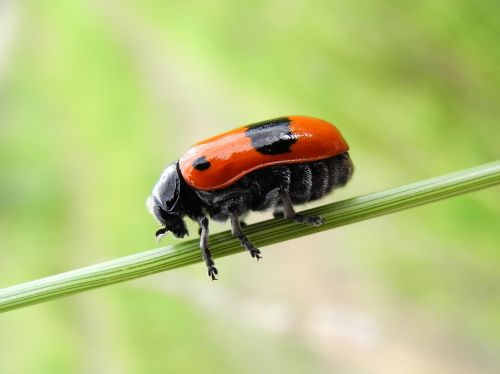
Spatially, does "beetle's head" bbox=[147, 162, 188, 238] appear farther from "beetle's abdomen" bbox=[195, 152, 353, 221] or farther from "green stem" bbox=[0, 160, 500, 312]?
"green stem" bbox=[0, 160, 500, 312]

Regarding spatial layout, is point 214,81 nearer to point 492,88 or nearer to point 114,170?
point 114,170

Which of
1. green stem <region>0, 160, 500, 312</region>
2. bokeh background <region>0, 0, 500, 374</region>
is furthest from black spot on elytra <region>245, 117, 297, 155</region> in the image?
bokeh background <region>0, 0, 500, 374</region>

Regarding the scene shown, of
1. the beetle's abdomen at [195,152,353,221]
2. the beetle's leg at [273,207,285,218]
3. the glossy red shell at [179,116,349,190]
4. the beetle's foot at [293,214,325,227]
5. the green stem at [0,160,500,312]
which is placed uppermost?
the glossy red shell at [179,116,349,190]

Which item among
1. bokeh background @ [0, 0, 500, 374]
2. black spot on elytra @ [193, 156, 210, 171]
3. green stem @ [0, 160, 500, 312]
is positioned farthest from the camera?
bokeh background @ [0, 0, 500, 374]

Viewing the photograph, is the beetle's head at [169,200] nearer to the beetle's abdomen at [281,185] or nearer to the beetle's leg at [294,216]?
the beetle's abdomen at [281,185]

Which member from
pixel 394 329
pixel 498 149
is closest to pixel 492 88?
pixel 498 149

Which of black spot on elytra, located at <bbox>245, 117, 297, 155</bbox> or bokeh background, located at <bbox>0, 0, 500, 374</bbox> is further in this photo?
bokeh background, located at <bbox>0, 0, 500, 374</bbox>

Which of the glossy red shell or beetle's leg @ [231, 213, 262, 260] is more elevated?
the glossy red shell
